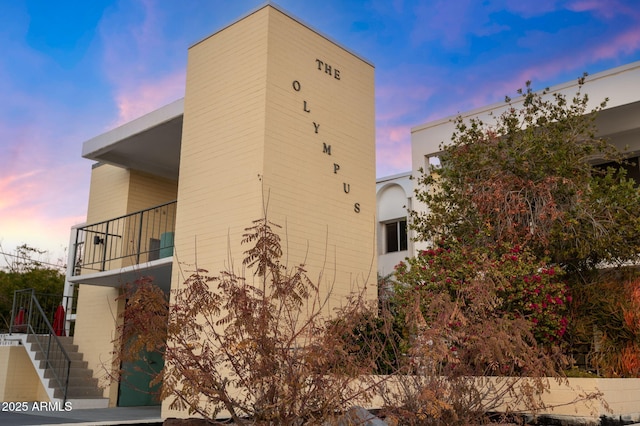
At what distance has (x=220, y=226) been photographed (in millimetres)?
10977

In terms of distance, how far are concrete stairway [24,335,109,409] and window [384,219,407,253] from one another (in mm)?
11988

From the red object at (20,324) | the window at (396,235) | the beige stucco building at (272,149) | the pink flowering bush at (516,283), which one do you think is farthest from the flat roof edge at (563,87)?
the red object at (20,324)

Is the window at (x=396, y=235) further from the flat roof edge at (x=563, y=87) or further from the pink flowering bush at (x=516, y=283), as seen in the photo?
the pink flowering bush at (x=516, y=283)

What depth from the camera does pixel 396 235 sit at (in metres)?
23.3

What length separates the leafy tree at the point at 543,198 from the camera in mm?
10812

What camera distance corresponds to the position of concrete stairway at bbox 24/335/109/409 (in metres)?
13.7

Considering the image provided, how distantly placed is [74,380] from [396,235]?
42.1ft

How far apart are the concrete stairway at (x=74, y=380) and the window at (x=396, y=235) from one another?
11988 mm

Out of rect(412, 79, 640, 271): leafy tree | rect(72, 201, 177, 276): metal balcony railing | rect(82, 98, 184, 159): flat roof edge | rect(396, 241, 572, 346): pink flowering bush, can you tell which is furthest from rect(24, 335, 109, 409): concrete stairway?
rect(412, 79, 640, 271): leafy tree

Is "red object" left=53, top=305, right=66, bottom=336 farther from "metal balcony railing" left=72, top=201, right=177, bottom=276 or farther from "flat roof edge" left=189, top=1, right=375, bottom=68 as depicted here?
"flat roof edge" left=189, top=1, right=375, bottom=68

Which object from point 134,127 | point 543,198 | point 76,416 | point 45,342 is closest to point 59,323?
point 45,342

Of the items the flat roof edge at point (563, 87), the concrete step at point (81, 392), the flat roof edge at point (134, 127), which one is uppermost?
the flat roof edge at point (563, 87)

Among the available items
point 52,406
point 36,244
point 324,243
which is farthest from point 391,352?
point 36,244

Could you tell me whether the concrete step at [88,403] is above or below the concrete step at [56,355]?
below
